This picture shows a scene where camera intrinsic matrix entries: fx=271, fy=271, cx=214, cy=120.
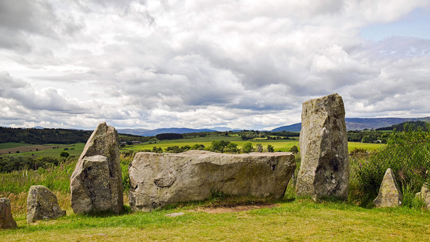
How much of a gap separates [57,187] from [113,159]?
30.5 feet

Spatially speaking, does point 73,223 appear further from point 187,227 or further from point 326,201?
point 326,201

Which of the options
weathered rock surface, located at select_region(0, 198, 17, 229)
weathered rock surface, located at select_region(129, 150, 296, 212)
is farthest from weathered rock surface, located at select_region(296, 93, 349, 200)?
weathered rock surface, located at select_region(0, 198, 17, 229)

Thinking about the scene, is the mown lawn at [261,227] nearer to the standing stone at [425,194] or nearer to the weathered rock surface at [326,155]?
the standing stone at [425,194]

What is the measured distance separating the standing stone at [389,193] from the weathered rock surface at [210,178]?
14.6ft

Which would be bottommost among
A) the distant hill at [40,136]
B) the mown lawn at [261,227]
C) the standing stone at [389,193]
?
the mown lawn at [261,227]

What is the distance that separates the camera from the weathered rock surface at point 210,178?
49.9 feet

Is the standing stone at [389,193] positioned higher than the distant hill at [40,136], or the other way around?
the distant hill at [40,136]

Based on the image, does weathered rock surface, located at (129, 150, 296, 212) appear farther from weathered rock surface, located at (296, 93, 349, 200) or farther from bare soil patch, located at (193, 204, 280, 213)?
weathered rock surface, located at (296, 93, 349, 200)

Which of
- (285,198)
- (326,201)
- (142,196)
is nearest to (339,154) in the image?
(326,201)

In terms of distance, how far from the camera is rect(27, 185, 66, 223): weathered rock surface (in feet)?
44.4

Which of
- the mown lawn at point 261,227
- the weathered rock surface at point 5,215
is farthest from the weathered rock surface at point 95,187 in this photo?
the weathered rock surface at point 5,215

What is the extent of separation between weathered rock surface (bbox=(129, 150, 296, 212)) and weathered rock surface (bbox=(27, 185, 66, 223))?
397 centimetres

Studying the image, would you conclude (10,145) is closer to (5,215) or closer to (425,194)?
(5,215)

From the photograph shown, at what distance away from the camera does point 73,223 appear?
1220 centimetres
